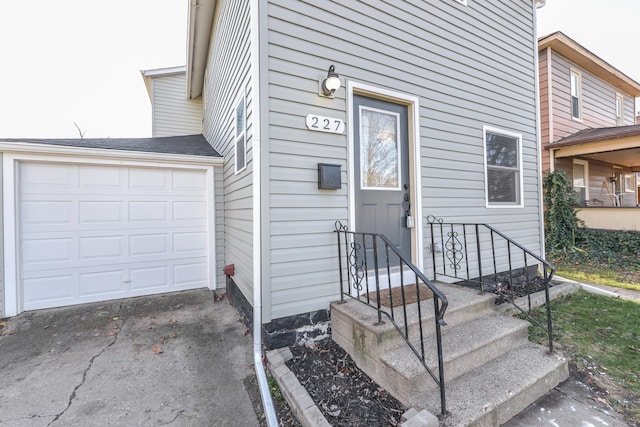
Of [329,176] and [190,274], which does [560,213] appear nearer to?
[329,176]

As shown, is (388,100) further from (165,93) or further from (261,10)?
(165,93)

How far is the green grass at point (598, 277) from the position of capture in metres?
4.64

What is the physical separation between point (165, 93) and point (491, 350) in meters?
9.91

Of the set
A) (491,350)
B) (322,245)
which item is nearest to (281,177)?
(322,245)

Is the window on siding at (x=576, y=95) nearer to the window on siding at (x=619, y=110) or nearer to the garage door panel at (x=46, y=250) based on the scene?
the window on siding at (x=619, y=110)

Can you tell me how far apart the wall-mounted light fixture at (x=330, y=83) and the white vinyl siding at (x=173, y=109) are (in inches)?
274

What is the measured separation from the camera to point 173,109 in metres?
8.45

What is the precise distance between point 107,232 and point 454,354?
A: 456 centimetres

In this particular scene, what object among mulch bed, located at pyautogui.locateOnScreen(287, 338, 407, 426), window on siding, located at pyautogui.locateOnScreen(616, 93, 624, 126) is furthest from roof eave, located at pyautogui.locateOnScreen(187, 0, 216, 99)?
window on siding, located at pyautogui.locateOnScreen(616, 93, 624, 126)

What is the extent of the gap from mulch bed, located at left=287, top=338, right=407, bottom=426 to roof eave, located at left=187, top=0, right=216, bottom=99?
18.8 feet

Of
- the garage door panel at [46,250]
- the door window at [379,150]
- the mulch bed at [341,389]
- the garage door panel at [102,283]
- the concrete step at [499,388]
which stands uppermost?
the door window at [379,150]

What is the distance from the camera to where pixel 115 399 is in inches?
80.7

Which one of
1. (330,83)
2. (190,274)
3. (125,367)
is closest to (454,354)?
(330,83)

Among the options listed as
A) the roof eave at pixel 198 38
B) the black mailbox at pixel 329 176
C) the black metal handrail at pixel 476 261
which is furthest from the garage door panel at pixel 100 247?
the black metal handrail at pixel 476 261
